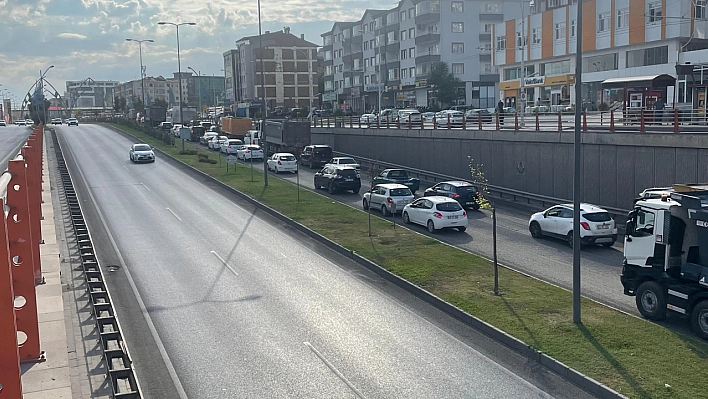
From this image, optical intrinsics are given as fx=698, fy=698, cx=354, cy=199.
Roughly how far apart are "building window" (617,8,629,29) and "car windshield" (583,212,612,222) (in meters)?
38.2

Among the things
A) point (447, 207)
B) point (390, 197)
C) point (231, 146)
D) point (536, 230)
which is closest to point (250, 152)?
point (231, 146)

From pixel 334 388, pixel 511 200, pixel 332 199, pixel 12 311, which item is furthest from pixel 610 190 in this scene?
pixel 12 311

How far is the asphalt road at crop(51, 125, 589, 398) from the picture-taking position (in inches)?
474

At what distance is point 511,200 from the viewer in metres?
35.3

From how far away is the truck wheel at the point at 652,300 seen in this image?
14.9 m

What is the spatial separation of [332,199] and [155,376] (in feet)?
78.8

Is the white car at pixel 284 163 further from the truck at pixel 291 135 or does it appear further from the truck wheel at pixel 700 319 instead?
the truck wheel at pixel 700 319

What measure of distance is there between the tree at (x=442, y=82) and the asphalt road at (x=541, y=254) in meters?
51.5

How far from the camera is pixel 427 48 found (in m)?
89.3

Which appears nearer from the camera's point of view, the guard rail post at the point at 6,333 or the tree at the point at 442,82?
the guard rail post at the point at 6,333

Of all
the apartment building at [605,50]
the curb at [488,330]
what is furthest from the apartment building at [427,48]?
the curb at [488,330]

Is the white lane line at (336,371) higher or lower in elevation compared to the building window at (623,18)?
lower

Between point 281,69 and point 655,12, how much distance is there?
280ft

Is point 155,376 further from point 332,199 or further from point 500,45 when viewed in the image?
point 500,45
